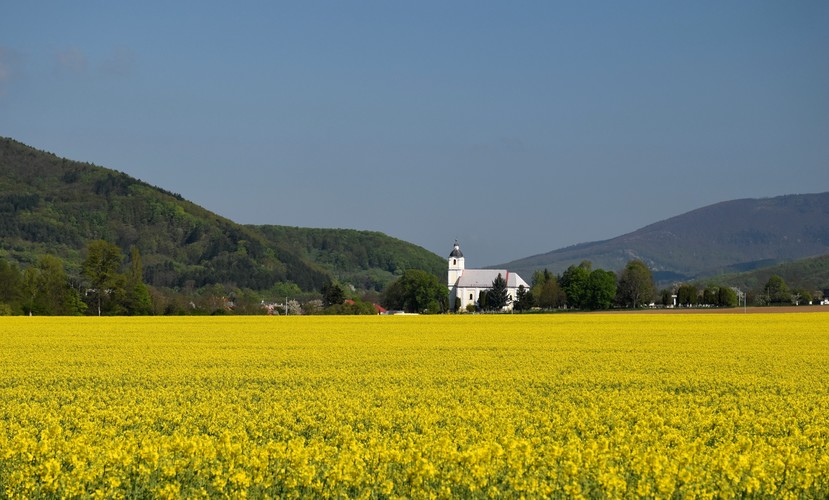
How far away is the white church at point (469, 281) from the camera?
188m

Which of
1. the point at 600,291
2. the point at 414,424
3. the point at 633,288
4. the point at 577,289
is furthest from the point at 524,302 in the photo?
the point at 414,424

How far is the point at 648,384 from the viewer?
2173cm

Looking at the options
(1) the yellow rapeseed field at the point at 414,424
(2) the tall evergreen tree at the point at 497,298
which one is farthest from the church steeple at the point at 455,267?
(1) the yellow rapeseed field at the point at 414,424

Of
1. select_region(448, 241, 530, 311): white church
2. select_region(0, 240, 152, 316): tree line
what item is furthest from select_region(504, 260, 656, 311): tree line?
select_region(0, 240, 152, 316): tree line

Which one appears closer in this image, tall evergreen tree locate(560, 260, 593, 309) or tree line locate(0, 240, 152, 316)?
tree line locate(0, 240, 152, 316)

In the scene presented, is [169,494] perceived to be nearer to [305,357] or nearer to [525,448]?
[525,448]

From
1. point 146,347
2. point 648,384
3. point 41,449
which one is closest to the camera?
point 41,449

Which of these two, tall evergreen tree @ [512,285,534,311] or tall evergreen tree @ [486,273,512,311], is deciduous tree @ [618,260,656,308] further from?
tall evergreen tree @ [486,273,512,311]

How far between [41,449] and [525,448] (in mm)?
5936

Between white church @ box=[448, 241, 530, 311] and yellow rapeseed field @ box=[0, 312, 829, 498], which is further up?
white church @ box=[448, 241, 530, 311]

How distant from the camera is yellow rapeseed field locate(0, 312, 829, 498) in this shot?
10.0 meters

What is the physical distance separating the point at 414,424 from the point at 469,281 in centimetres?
17716

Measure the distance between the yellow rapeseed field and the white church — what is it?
156111 mm

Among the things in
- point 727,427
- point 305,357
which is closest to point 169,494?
point 727,427
